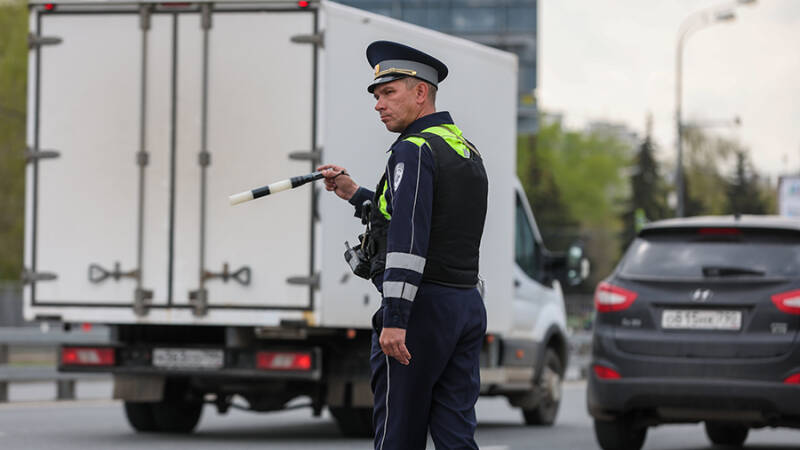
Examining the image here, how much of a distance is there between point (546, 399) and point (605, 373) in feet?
15.0

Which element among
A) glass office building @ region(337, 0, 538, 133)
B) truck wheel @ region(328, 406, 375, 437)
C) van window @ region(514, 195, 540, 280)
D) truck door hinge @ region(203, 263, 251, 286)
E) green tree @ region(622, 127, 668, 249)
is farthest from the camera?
green tree @ region(622, 127, 668, 249)

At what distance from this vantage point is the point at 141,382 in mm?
12141

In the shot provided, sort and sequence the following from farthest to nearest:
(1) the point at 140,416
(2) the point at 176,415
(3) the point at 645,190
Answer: (3) the point at 645,190 < (2) the point at 176,415 < (1) the point at 140,416

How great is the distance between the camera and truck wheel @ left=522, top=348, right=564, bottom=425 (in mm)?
14898

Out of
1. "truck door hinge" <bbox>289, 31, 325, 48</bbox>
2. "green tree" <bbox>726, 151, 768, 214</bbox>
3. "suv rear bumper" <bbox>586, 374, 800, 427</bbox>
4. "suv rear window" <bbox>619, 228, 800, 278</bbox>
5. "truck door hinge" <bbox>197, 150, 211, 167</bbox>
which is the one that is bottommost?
"suv rear bumper" <bbox>586, 374, 800, 427</bbox>

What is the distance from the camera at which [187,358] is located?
1190 centimetres

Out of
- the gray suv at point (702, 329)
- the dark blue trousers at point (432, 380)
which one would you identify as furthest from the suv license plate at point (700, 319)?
the dark blue trousers at point (432, 380)

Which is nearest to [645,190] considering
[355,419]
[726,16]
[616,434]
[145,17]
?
[726,16]

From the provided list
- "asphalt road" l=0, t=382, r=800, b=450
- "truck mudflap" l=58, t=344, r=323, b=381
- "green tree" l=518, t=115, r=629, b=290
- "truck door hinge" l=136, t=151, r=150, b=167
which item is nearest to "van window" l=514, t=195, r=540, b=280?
"asphalt road" l=0, t=382, r=800, b=450

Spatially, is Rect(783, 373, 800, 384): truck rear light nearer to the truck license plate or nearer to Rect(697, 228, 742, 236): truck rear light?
Rect(697, 228, 742, 236): truck rear light

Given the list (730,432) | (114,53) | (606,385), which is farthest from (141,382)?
Answer: (730,432)

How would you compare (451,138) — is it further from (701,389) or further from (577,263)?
(577,263)

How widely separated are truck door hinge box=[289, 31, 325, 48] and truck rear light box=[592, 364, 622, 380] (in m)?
3.02

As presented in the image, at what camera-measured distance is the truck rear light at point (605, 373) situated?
1034 cm
